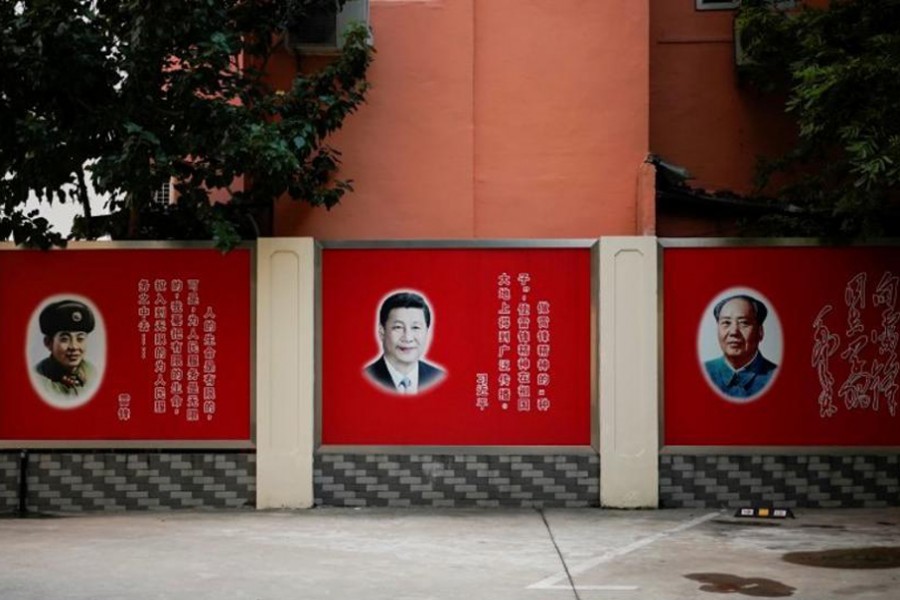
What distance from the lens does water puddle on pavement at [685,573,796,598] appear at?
660 cm

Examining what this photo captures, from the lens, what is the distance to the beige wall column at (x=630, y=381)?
9578 mm

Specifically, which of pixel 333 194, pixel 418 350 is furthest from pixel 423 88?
pixel 418 350

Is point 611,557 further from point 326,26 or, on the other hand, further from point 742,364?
point 326,26

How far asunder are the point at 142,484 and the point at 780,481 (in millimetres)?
5506

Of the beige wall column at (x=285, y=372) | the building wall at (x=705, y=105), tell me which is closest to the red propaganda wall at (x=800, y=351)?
the building wall at (x=705, y=105)

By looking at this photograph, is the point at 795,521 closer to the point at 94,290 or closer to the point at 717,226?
the point at 717,226

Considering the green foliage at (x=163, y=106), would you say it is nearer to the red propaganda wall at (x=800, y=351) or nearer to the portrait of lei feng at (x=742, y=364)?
the red propaganda wall at (x=800, y=351)

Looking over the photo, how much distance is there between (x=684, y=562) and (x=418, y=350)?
10.5ft

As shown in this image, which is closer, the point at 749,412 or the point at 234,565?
the point at 234,565

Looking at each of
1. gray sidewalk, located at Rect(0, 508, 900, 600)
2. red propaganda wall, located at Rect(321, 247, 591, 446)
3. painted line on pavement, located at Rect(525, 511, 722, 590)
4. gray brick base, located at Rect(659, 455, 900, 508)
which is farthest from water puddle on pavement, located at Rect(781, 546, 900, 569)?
red propaganda wall, located at Rect(321, 247, 591, 446)

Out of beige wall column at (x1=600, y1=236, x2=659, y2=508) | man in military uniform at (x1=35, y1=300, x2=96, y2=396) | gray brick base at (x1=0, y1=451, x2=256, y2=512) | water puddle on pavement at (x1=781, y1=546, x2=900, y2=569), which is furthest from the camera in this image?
man in military uniform at (x1=35, y1=300, x2=96, y2=396)

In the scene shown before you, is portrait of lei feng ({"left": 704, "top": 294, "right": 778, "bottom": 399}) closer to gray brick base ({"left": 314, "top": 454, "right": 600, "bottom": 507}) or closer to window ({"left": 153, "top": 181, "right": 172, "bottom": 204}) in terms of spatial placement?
gray brick base ({"left": 314, "top": 454, "right": 600, "bottom": 507})

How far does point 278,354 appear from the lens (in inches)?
382

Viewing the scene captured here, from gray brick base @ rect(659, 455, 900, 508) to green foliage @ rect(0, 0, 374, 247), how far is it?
3848 mm
